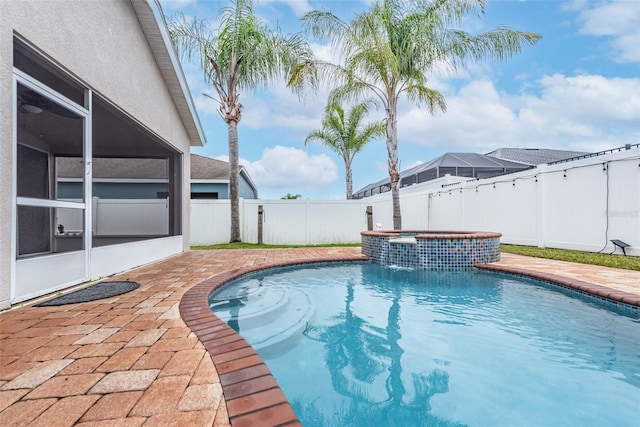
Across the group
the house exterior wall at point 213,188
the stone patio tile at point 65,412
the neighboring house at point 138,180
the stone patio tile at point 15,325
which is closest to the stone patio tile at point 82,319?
the stone patio tile at point 15,325

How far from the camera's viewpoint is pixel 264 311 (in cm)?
437

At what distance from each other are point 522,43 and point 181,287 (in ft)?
38.6

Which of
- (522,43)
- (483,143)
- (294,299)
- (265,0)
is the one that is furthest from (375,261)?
(483,143)

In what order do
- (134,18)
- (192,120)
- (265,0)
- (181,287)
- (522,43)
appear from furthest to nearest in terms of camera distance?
(265,0) → (522,43) → (192,120) → (134,18) → (181,287)

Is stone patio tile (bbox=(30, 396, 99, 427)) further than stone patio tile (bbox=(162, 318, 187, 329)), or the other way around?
stone patio tile (bbox=(162, 318, 187, 329))

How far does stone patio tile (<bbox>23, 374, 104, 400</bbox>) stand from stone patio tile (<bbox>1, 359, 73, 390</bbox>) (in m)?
0.07

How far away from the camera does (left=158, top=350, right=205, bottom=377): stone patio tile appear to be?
2.12 m

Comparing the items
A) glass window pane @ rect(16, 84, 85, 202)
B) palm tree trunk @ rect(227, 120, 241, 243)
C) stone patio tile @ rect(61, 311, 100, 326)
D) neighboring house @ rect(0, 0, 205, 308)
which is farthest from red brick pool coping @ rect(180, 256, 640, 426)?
palm tree trunk @ rect(227, 120, 241, 243)

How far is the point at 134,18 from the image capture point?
633 cm

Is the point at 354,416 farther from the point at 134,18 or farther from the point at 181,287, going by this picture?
the point at 134,18

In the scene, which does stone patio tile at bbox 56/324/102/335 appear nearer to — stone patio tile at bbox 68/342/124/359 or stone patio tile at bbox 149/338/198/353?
stone patio tile at bbox 68/342/124/359

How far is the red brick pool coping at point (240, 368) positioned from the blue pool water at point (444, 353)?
381 millimetres

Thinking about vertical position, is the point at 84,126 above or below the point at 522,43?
below

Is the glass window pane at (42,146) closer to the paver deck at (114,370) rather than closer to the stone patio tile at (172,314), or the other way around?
the paver deck at (114,370)
